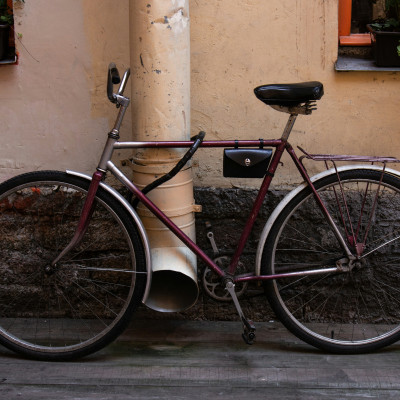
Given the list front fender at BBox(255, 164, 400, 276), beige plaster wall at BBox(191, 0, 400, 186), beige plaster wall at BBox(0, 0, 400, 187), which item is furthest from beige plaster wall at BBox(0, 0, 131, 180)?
front fender at BBox(255, 164, 400, 276)

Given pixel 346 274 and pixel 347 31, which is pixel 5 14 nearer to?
pixel 347 31

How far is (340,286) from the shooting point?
396cm

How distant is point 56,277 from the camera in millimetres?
3779

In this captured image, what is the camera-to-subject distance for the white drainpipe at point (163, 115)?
11.3ft

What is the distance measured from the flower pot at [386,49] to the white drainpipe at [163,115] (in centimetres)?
105

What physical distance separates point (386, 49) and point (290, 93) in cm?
83

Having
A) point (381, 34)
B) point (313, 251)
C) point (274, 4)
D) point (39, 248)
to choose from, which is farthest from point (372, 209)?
point (39, 248)

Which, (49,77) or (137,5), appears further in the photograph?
(49,77)

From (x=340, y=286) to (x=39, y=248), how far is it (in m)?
1.76

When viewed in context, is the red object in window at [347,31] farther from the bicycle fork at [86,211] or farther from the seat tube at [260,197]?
the bicycle fork at [86,211]

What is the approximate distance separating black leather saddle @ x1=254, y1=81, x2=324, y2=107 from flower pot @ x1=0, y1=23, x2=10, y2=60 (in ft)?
4.98

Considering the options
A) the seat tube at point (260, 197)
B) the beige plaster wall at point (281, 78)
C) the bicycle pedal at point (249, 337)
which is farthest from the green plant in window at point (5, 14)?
the bicycle pedal at point (249, 337)

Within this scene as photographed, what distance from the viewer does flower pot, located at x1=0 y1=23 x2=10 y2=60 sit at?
12.5 feet

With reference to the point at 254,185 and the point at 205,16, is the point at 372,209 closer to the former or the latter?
the point at 254,185
